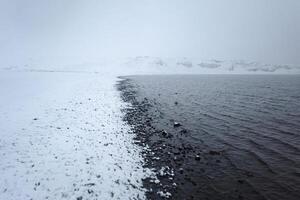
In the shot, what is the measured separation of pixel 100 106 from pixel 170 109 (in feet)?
33.1

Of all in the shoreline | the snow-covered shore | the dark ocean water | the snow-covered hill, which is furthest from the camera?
the snow-covered hill

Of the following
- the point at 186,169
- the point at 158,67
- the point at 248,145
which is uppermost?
the point at 158,67

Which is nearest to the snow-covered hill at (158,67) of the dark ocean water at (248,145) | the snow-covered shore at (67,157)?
the dark ocean water at (248,145)

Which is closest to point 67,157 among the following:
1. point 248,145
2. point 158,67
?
point 248,145

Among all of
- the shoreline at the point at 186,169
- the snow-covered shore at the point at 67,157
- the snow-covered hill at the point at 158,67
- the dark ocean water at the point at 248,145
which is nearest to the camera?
the snow-covered shore at the point at 67,157

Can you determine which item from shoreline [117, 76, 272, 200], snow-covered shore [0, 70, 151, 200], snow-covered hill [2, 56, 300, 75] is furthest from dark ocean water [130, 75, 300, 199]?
snow-covered hill [2, 56, 300, 75]

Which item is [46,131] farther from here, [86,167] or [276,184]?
[276,184]

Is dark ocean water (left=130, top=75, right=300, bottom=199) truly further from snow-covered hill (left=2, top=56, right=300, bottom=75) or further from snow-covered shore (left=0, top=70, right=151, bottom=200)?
snow-covered hill (left=2, top=56, right=300, bottom=75)

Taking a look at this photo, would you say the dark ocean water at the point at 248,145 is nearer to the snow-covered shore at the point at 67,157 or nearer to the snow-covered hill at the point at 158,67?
A: the snow-covered shore at the point at 67,157

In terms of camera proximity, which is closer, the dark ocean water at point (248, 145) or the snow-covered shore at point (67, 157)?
the snow-covered shore at point (67, 157)

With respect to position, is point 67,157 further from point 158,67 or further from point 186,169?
point 158,67

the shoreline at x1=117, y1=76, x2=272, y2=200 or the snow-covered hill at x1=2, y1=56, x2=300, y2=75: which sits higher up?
the snow-covered hill at x1=2, y1=56, x2=300, y2=75

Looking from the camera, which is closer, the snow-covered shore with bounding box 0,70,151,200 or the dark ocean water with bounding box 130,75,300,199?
the snow-covered shore with bounding box 0,70,151,200

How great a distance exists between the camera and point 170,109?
3073cm
